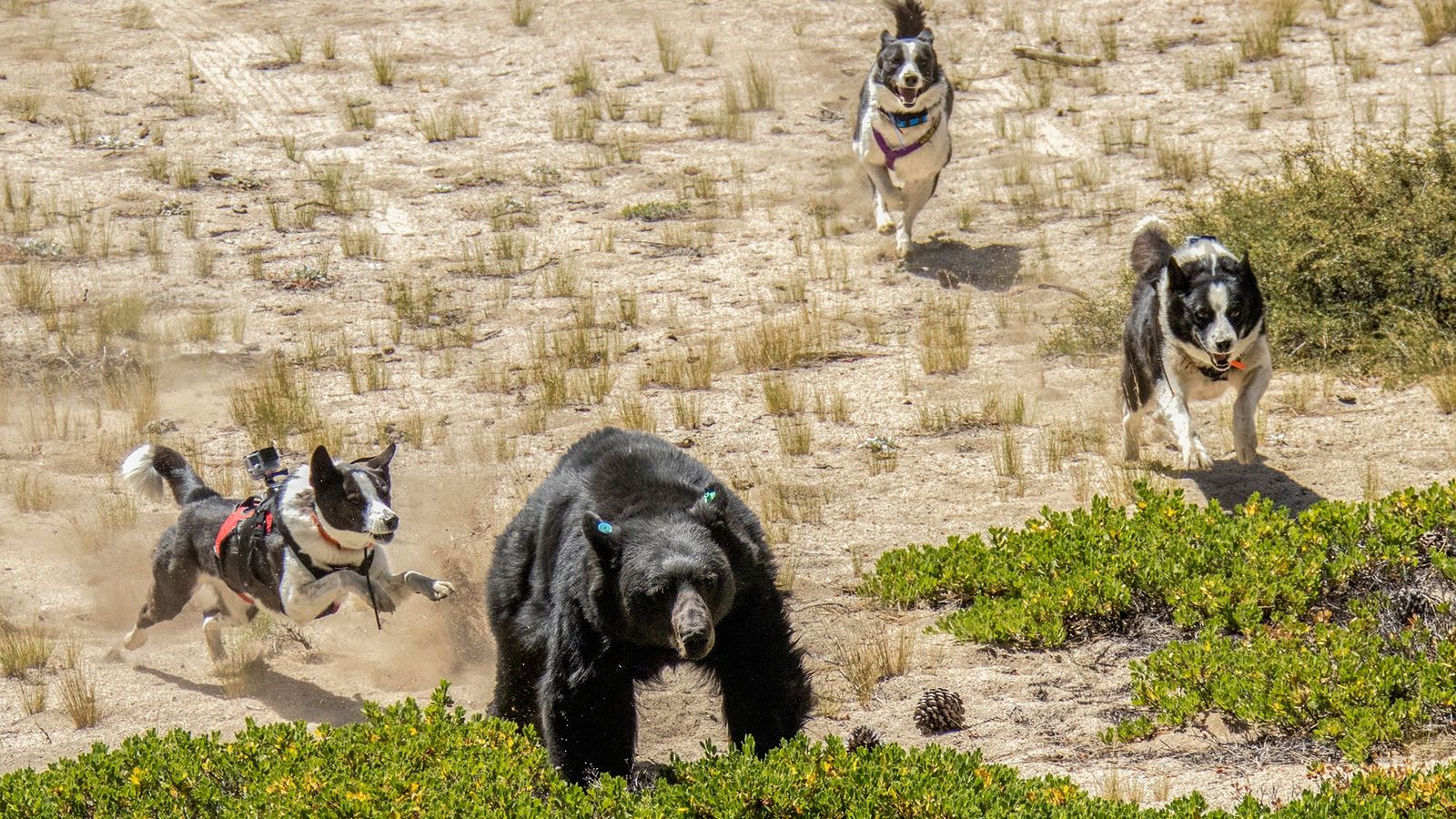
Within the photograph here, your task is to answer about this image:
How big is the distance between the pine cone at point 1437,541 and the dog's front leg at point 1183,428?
144 centimetres


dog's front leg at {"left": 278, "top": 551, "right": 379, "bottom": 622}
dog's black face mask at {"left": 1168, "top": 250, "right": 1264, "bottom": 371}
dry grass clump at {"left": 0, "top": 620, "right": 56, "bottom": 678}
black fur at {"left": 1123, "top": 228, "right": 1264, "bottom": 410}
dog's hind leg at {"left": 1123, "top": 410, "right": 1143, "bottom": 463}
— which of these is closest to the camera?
dog's front leg at {"left": 278, "top": 551, "right": 379, "bottom": 622}

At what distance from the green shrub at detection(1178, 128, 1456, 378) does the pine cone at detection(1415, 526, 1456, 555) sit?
3196mm

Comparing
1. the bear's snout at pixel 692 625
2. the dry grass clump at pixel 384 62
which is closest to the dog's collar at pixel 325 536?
the bear's snout at pixel 692 625

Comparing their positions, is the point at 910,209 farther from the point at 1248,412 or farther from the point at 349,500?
the point at 349,500

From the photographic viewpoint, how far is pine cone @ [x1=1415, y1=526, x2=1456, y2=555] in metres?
7.18

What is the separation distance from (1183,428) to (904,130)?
18.4 ft

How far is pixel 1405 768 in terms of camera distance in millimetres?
5105

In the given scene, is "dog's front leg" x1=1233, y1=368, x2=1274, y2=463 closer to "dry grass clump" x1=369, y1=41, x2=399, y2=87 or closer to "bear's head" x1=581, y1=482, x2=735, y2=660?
"bear's head" x1=581, y1=482, x2=735, y2=660

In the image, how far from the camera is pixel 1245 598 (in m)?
6.80

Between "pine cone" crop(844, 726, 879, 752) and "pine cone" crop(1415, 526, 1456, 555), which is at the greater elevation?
"pine cone" crop(1415, 526, 1456, 555)

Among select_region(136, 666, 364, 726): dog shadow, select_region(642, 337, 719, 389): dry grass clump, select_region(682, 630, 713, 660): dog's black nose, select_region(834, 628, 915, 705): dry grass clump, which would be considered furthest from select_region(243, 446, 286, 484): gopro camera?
select_region(642, 337, 719, 389): dry grass clump

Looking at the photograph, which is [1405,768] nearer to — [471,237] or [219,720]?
[219,720]

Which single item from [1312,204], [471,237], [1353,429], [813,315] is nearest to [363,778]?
[1353,429]

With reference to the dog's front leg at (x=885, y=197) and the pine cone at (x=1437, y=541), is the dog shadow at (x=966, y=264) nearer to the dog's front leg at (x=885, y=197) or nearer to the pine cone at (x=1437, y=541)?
the dog's front leg at (x=885, y=197)
